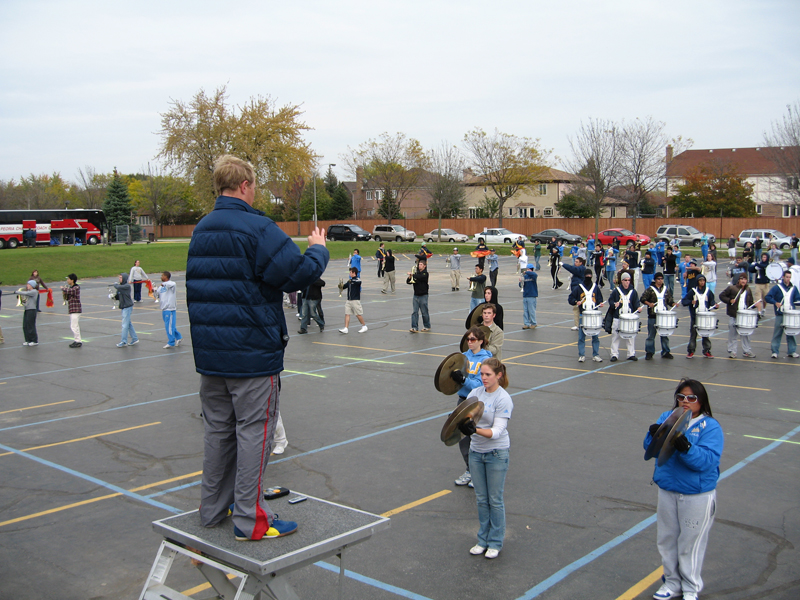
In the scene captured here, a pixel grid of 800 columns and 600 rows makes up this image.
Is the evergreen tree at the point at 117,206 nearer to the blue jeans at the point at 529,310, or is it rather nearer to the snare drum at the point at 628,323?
the blue jeans at the point at 529,310

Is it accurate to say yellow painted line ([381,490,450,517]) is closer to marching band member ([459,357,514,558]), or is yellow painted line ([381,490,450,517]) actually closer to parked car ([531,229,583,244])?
marching band member ([459,357,514,558])

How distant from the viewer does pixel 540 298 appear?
2653 cm

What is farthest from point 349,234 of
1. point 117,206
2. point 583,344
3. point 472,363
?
point 472,363

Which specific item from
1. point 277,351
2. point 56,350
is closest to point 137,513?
point 277,351

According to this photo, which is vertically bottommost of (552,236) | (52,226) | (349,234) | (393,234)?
(552,236)

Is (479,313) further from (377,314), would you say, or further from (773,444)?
(377,314)

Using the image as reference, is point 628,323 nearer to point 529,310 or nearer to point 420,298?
point 529,310

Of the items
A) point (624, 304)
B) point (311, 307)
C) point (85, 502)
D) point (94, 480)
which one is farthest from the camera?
point (311, 307)

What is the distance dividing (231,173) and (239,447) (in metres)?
1.54

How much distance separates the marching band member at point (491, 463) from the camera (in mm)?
5402

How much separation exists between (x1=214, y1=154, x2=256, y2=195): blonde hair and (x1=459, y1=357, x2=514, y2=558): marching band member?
2770mm

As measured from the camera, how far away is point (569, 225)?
67.5 m

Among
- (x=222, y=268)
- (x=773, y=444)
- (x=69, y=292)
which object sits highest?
(x=222, y=268)

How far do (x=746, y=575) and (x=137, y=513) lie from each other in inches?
221
